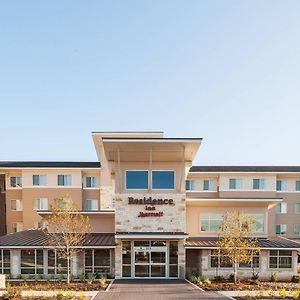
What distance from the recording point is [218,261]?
72.7 feet

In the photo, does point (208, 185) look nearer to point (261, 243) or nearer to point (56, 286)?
point (261, 243)

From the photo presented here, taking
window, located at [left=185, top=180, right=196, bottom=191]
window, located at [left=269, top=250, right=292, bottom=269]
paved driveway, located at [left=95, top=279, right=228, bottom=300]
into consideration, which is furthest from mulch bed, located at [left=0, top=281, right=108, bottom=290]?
window, located at [left=185, top=180, right=196, bottom=191]

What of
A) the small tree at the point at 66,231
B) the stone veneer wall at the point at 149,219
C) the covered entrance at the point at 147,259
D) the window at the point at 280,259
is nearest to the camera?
the small tree at the point at 66,231

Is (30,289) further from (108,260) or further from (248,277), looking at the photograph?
(248,277)

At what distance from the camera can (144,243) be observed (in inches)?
856

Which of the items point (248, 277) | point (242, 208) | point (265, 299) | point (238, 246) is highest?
point (242, 208)

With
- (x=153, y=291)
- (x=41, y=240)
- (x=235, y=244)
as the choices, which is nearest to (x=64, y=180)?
(x=41, y=240)

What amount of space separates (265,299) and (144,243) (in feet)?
29.5

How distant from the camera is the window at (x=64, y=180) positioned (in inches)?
1400

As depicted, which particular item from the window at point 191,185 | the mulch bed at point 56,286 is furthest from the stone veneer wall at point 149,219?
the window at point 191,185

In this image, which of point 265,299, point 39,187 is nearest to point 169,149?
point 265,299

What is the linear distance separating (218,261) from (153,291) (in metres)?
6.71

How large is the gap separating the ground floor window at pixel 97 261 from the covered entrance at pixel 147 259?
56.5 inches

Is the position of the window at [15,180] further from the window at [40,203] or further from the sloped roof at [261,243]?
the sloped roof at [261,243]
